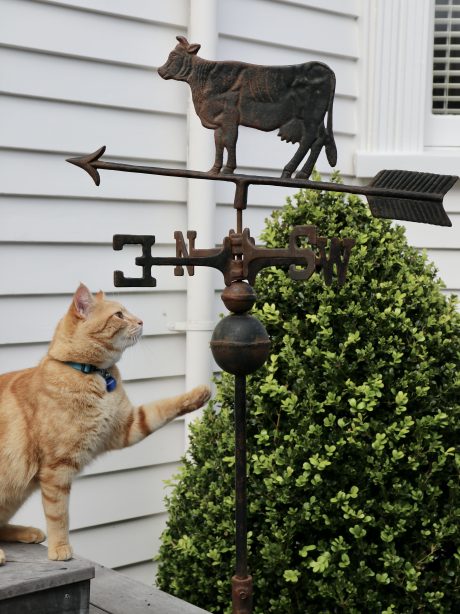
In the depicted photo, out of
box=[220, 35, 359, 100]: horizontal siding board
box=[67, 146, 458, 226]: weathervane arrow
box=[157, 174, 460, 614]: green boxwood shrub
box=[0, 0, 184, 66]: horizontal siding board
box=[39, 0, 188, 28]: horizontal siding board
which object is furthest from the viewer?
box=[220, 35, 359, 100]: horizontal siding board

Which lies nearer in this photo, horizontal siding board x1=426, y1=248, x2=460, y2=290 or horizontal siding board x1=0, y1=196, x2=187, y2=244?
horizontal siding board x1=0, y1=196, x2=187, y2=244

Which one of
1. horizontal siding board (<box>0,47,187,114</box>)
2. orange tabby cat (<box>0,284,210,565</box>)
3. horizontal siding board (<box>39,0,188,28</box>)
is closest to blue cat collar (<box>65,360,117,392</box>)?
orange tabby cat (<box>0,284,210,565</box>)

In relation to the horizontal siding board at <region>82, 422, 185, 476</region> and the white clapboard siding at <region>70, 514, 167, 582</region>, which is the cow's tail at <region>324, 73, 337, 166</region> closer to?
the horizontal siding board at <region>82, 422, 185, 476</region>

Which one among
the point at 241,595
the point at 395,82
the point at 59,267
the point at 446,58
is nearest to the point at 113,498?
the point at 59,267

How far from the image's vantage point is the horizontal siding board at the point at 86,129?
3.29 meters

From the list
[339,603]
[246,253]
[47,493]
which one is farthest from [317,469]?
[246,253]

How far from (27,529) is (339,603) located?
1007 millimetres

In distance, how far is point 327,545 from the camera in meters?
2.80

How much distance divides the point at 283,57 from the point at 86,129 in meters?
1.18

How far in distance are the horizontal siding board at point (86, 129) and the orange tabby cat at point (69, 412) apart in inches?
44.0

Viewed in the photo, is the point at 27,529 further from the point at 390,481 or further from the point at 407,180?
the point at 407,180

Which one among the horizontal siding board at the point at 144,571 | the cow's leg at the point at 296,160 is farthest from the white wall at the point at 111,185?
the cow's leg at the point at 296,160

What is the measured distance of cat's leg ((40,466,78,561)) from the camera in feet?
7.63

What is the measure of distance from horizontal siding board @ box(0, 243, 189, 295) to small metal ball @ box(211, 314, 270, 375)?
167 centimetres
